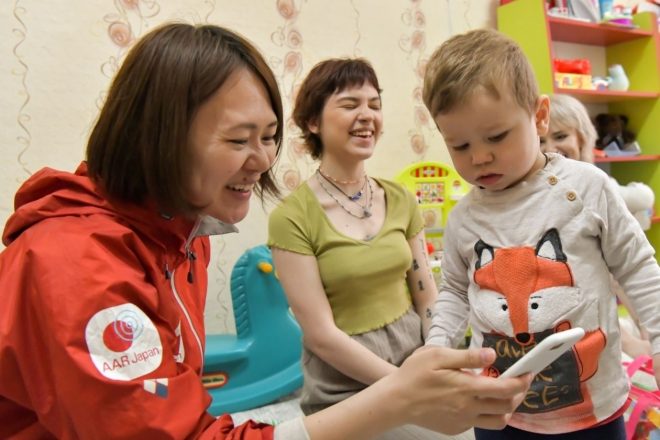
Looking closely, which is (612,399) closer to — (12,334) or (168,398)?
(168,398)

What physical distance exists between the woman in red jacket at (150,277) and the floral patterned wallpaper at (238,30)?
3.99 feet

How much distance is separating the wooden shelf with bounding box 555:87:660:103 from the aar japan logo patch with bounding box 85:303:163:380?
242 centimetres

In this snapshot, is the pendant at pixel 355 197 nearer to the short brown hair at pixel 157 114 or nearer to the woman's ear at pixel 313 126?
the woman's ear at pixel 313 126

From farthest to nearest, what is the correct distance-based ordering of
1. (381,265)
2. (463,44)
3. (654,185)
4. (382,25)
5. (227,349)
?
(654,185) < (382,25) < (227,349) < (381,265) < (463,44)

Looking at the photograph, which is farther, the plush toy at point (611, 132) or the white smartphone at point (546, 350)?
the plush toy at point (611, 132)

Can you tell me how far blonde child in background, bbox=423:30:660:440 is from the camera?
76 cm

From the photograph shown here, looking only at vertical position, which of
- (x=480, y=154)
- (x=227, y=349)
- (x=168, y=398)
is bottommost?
(x=227, y=349)

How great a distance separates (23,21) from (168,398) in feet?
5.49

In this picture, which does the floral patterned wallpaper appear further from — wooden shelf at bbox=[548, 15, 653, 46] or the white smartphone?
the white smartphone

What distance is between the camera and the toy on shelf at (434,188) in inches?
88.0

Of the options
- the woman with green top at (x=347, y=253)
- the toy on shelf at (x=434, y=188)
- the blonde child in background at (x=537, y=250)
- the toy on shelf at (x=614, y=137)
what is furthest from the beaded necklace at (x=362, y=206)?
the toy on shelf at (x=614, y=137)

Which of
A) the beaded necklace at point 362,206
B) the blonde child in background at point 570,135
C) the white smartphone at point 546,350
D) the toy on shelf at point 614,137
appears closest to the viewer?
the white smartphone at point 546,350

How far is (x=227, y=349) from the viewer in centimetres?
168

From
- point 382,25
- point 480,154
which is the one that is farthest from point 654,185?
point 480,154
